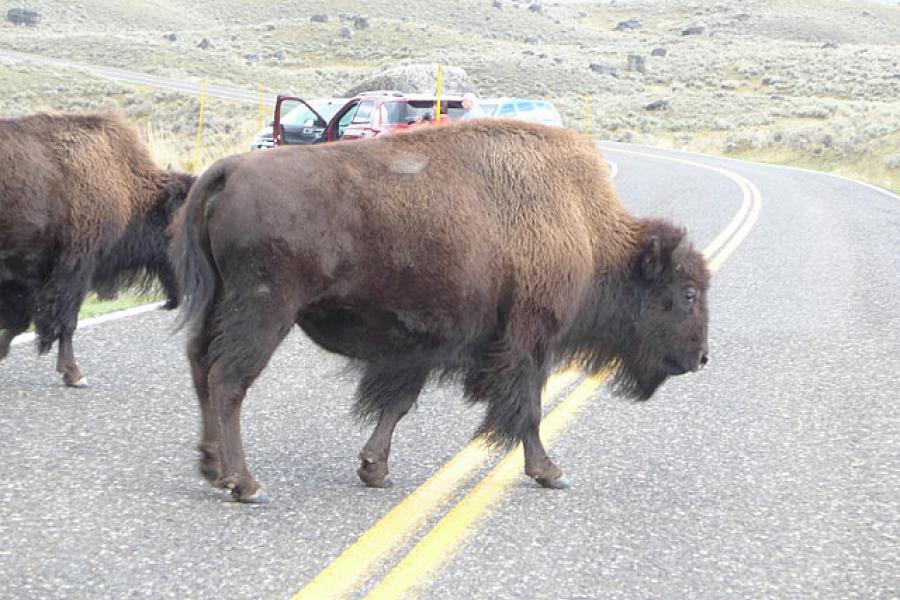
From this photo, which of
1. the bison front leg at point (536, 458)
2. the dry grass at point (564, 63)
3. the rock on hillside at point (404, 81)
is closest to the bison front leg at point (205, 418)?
the bison front leg at point (536, 458)

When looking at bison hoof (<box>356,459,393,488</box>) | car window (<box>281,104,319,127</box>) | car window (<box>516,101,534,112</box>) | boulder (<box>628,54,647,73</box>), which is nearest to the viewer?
bison hoof (<box>356,459,393,488</box>)

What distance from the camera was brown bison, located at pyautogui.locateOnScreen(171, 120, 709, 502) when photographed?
468 cm

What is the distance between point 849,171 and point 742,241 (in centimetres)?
2299

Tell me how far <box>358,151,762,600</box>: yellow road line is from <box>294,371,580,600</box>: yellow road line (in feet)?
0.24

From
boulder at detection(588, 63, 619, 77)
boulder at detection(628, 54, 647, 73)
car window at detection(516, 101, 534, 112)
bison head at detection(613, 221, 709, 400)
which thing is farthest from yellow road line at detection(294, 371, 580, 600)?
boulder at detection(628, 54, 647, 73)

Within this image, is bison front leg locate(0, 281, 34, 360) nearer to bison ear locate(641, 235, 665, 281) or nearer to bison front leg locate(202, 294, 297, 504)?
bison front leg locate(202, 294, 297, 504)

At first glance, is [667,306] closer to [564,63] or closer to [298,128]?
[298,128]

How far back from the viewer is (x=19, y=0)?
93.9m

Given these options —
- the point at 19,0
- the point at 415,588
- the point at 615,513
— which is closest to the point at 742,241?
the point at 615,513

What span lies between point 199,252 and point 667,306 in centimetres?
218

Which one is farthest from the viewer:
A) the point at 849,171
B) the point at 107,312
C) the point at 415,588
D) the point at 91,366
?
the point at 849,171

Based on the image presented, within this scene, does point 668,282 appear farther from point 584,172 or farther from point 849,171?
point 849,171

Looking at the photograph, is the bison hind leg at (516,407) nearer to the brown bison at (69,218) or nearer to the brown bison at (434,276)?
the brown bison at (434,276)

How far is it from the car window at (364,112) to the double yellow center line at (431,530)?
14505mm
